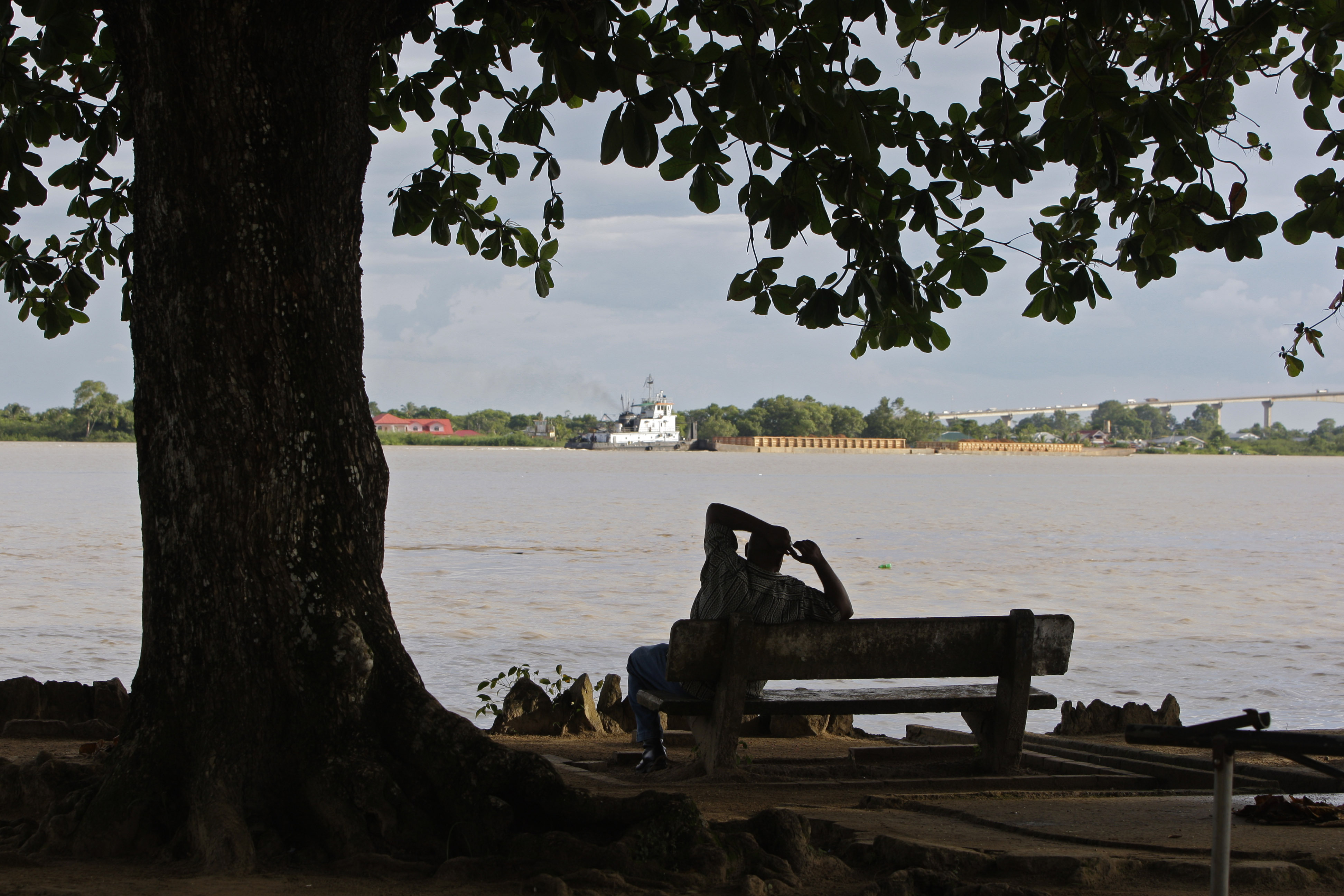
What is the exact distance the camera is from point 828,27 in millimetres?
4305

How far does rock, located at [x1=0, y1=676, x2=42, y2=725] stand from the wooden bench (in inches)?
126

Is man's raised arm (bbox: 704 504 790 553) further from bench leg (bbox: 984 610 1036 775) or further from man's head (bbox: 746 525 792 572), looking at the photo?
bench leg (bbox: 984 610 1036 775)

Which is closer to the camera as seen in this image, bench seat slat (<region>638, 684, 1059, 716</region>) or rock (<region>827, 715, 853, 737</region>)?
bench seat slat (<region>638, 684, 1059, 716</region>)

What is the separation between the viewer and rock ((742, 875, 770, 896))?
318cm

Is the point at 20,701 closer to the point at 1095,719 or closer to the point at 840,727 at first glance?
the point at 840,727

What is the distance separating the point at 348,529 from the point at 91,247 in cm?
459

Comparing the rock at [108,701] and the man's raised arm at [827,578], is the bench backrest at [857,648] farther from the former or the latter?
the rock at [108,701]

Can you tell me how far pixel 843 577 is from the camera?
15.1 meters

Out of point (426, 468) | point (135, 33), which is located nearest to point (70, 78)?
point (135, 33)

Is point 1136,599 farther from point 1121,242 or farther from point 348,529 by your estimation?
point 348,529

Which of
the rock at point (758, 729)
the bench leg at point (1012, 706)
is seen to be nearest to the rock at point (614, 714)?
the rock at point (758, 729)

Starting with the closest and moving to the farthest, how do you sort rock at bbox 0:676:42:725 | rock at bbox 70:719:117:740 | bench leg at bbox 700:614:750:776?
1. bench leg at bbox 700:614:750:776
2. rock at bbox 70:719:117:740
3. rock at bbox 0:676:42:725

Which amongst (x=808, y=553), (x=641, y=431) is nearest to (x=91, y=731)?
(x=808, y=553)

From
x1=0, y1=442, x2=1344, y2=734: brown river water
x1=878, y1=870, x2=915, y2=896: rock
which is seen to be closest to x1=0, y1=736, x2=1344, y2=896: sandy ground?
x1=878, y1=870, x2=915, y2=896: rock
